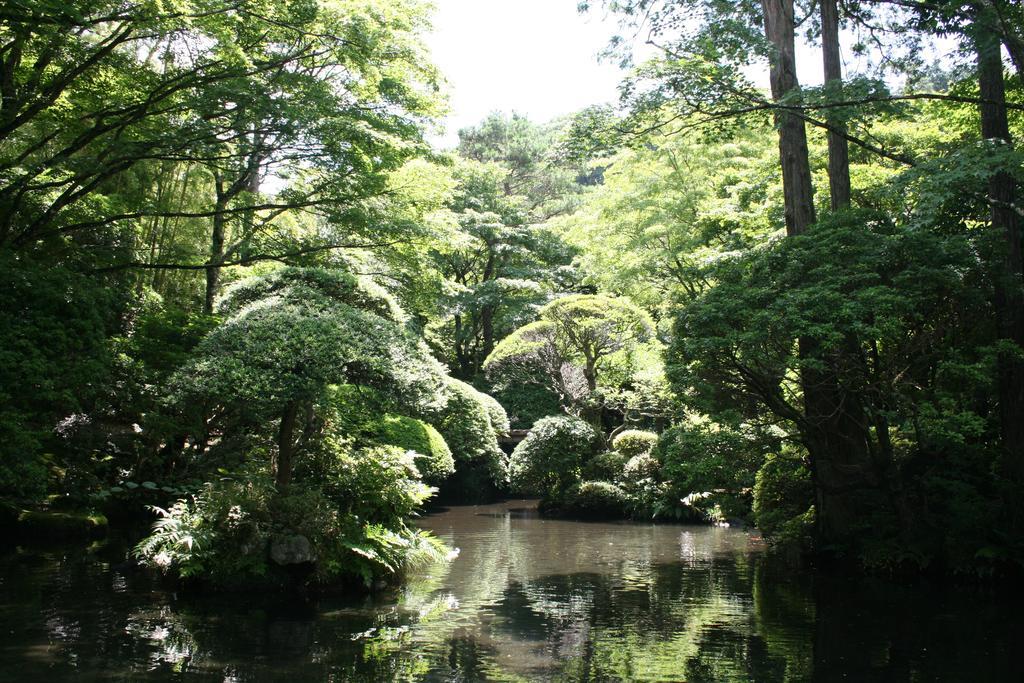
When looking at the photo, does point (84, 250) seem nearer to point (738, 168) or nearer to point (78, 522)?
point (78, 522)

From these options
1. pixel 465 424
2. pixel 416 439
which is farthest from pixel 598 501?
pixel 416 439

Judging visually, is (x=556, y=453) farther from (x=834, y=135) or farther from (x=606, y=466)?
(x=834, y=135)

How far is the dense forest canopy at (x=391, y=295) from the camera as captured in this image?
7.69 metres

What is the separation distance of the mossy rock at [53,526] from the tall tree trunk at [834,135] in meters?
11.3

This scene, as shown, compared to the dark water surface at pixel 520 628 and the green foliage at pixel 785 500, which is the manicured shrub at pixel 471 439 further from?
the dark water surface at pixel 520 628

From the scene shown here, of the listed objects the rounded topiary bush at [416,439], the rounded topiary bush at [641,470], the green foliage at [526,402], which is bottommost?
the rounded topiary bush at [641,470]

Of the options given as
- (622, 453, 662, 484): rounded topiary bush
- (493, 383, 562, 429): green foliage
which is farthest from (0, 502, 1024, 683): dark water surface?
(493, 383, 562, 429): green foliage

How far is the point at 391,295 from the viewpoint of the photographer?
10453 millimetres

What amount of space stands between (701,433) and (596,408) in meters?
9.47

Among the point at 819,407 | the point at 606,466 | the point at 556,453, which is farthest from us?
the point at 556,453

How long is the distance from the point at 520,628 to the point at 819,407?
490 centimetres

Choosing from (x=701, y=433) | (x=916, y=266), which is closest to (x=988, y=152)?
(x=916, y=266)

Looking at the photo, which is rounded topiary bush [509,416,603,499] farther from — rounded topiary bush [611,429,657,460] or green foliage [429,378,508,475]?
green foliage [429,378,508,475]

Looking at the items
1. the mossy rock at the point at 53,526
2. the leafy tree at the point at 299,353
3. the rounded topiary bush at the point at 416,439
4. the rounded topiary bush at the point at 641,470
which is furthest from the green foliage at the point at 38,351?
the rounded topiary bush at the point at 641,470
